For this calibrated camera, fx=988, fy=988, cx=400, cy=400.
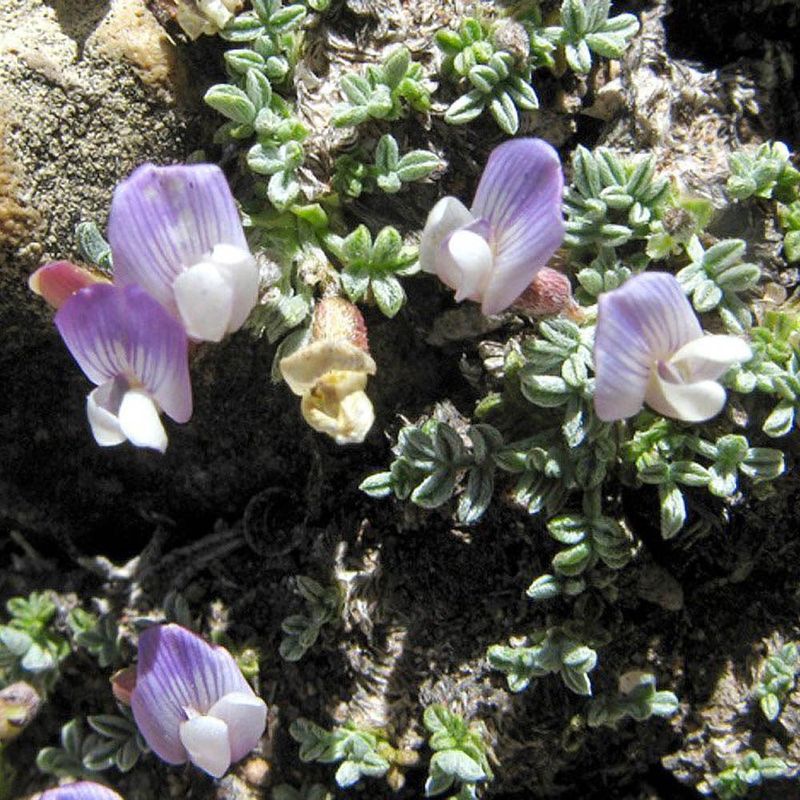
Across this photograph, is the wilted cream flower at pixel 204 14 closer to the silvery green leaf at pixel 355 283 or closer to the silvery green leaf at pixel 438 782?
the silvery green leaf at pixel 355 283

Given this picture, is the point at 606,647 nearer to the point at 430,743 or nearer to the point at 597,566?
the point at 597,566

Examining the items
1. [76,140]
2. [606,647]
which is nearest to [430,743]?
[606,647]

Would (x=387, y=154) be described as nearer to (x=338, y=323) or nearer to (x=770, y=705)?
(x=338, y=323)

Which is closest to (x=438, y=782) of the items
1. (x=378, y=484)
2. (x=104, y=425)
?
(x=378, y=484)

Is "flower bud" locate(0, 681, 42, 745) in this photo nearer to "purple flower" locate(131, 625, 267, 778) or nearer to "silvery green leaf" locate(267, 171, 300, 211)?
"purple flower" locate(131, 625, 267, 778)

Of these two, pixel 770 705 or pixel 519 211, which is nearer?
pixel 519 211

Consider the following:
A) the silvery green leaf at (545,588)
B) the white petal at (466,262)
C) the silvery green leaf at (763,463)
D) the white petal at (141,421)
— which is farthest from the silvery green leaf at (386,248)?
the silvery green leaf at (763,463)

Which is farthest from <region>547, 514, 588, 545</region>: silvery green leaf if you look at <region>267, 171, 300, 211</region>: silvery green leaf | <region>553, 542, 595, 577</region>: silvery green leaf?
<region>267, 171, 300, 211</region>: silvery green leaf
